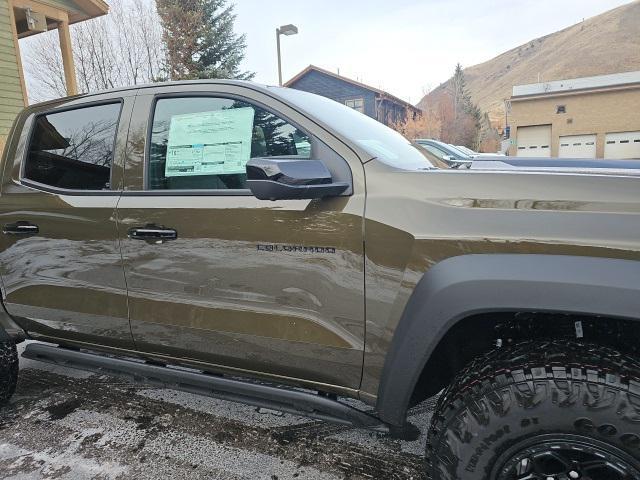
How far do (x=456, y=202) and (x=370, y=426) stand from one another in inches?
37.3

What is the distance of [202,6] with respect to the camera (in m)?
20.2

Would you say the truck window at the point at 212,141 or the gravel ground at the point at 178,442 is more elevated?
the truck window at the point at 212,141

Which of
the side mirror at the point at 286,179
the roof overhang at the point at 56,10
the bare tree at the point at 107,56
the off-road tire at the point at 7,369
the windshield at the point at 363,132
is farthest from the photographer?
the bare tree at the point at 107,56

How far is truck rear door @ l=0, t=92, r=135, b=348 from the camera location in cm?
231

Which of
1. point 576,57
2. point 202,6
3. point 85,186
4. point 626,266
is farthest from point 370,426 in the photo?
point 576,57

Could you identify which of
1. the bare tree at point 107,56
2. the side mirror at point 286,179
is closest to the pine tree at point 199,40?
the bare tree at point 107,56

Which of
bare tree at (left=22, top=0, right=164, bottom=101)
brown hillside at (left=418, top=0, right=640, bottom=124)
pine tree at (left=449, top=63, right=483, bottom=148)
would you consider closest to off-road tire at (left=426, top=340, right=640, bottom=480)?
bare tree at (left=22, top=0, right=164, bottom=101)

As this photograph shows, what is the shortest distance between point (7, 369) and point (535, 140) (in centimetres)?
3510

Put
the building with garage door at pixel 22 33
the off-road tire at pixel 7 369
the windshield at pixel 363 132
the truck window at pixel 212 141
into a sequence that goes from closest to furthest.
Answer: the windshield at pixel 363 132
the truck window at pixel 212 141
the off-road tire at pixel 7 369
the building with garage door at pixel 22 33

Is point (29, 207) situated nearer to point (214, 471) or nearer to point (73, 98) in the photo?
point (73, 98)

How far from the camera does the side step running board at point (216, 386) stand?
6.08ft

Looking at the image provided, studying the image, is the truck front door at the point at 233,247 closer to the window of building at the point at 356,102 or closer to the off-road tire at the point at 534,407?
the off-road tire at the point at 534,407

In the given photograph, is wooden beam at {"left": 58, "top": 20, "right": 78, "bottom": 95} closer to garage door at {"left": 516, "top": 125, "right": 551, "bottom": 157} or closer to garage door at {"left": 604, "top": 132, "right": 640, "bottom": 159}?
garage door at {"left": 516, "top": 125, "right": 551, "bottom": 157}

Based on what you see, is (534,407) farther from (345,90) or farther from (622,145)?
(622,145)
